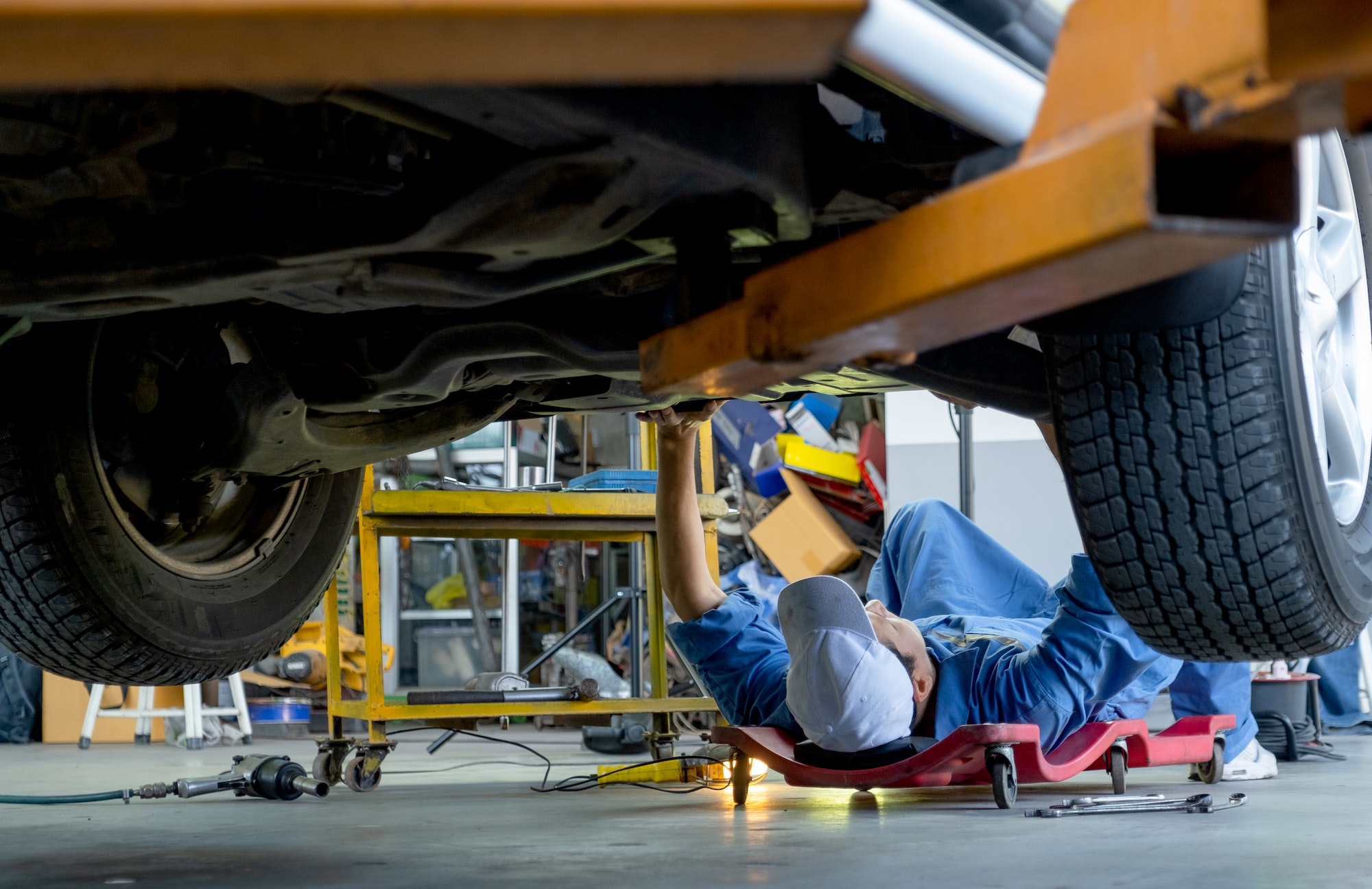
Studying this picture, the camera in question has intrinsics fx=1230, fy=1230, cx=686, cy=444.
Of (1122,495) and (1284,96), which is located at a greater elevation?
(1284,96)

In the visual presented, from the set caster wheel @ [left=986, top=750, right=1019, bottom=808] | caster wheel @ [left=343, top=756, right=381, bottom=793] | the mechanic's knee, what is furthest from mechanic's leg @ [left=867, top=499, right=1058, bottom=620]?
caster wheel @ [left=343, top=756, right=381, bottom=793]

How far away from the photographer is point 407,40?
0.73 m

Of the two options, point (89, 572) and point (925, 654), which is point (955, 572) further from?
point (89, 572)

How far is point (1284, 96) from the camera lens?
0.73 metres

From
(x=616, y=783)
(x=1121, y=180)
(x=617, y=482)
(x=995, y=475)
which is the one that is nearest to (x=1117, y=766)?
(x=616, y=783)

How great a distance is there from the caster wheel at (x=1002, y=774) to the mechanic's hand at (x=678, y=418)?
0.86 metres

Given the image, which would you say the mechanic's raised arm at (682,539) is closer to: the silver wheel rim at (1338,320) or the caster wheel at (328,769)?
the caster wheel at (328,769)

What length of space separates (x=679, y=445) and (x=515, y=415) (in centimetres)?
46

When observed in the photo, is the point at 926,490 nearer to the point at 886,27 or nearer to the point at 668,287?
the point at 668,287

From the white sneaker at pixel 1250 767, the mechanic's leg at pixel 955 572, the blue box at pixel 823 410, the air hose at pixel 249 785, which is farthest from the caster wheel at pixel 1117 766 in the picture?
the blue box at pixel 823 410

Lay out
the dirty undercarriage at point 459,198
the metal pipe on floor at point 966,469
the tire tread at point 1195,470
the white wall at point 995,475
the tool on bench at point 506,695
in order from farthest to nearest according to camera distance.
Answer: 1. the white wall at point 995,475
2. the metal pipe on floor at point 966,469
3. the tool on bench at point 506,695
4. the tire tread at point 1195,470
5. the dirty undercarriage at point 459,198

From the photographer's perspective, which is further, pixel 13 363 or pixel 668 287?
pixel 13 363

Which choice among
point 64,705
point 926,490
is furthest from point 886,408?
point 64,705

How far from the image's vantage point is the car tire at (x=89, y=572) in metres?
1.84
